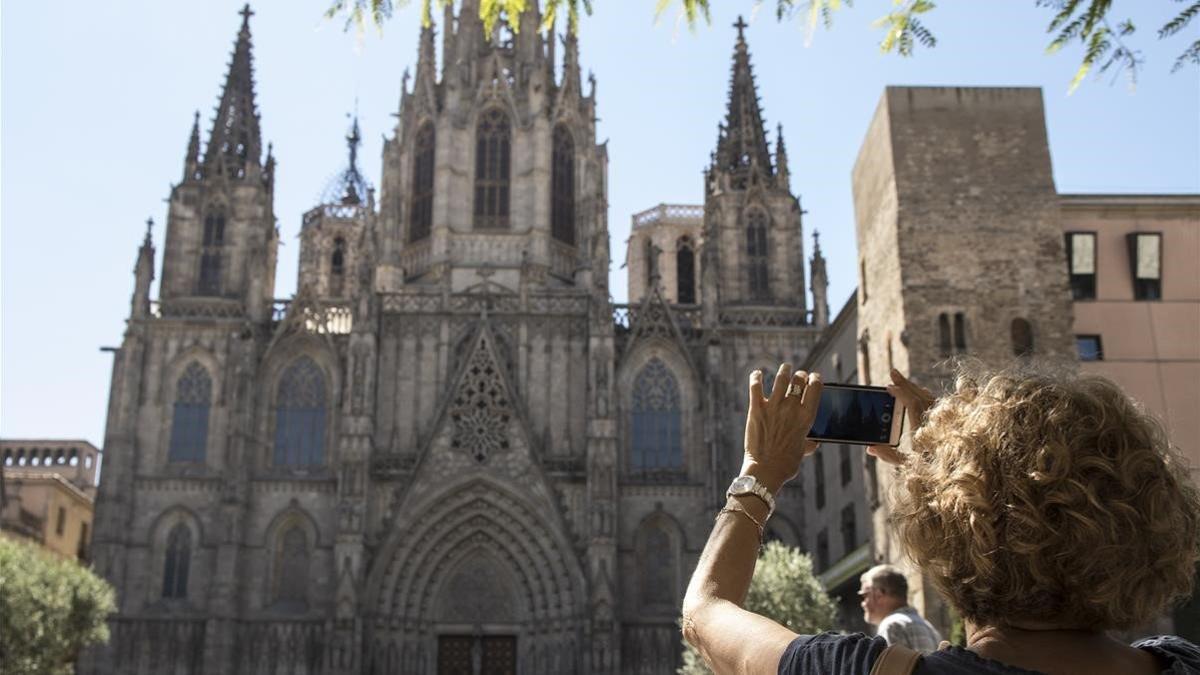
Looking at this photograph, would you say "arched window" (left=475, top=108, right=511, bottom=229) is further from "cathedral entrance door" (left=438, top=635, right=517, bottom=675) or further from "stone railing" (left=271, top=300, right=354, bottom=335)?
"cathedral entrance door" (left=438, top=635, right=517, bottom=675)

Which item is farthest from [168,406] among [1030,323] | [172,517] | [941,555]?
[941,555]

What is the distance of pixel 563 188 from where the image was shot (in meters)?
44.6

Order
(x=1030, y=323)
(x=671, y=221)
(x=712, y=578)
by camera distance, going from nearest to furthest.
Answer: (x=712, y=578) < (x=1030, y=323) < (x=671, y=221)

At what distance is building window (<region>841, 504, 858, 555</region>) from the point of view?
102 ft

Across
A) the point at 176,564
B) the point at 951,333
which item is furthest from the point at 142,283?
the point at 951,333

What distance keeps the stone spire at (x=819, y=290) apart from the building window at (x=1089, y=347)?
1949cm

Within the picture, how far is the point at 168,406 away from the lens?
38.8 m

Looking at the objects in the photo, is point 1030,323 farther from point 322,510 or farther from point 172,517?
point 172,517

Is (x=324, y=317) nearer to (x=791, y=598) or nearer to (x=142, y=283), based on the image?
(x=142, y=283)

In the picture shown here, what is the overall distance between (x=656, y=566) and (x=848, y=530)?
7886 millimetres

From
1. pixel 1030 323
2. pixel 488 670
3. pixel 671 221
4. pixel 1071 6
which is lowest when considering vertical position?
pixel 488 670

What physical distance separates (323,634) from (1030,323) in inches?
938

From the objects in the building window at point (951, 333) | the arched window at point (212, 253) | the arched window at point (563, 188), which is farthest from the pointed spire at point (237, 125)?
the building window at point (951, 333)

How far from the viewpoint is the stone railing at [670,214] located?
200 ft
